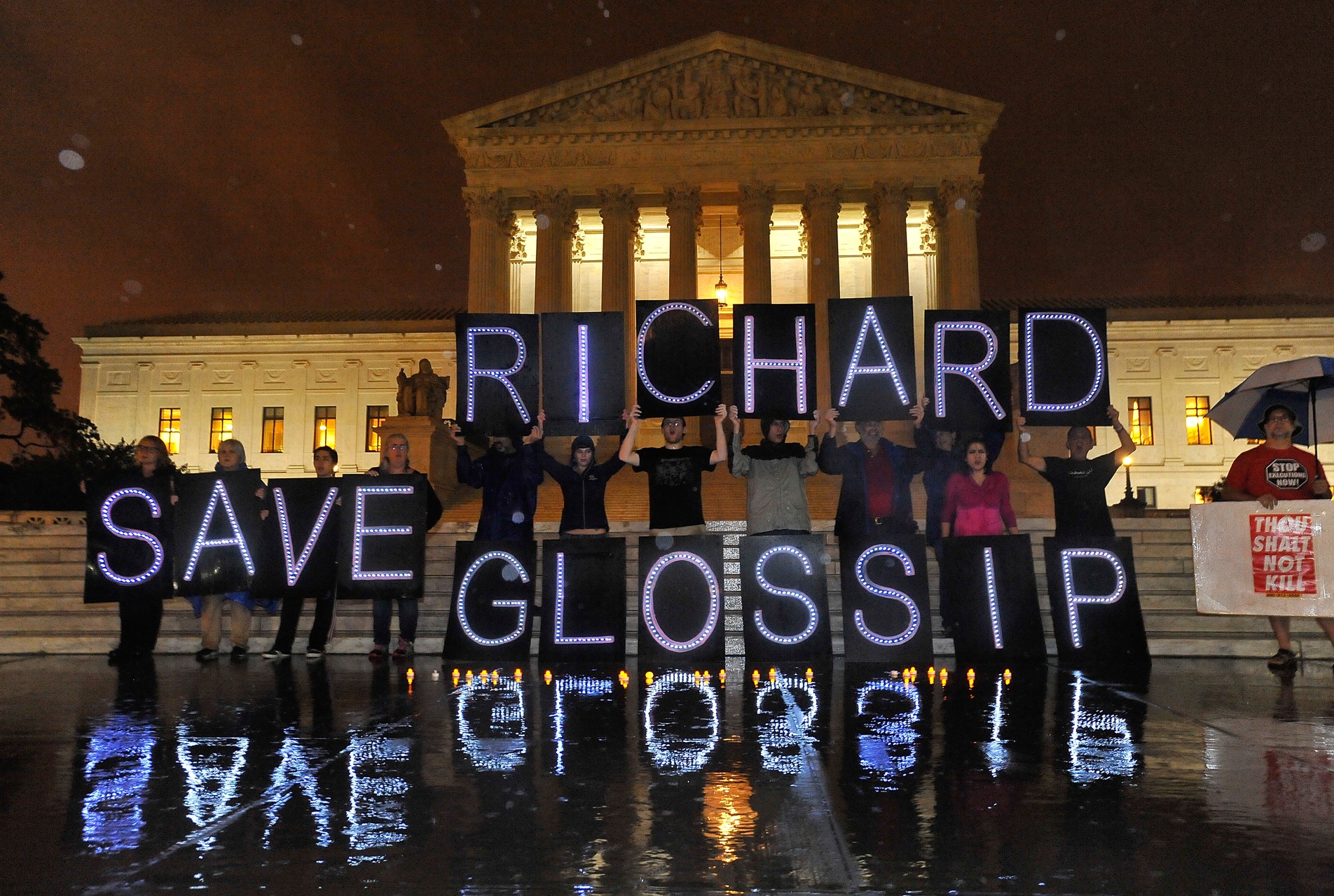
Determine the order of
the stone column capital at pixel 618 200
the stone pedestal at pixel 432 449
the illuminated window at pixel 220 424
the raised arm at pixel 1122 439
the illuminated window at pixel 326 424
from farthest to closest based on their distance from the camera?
1. the illuminated window at pixel 220 424
2. the illuminated window at pixel 326 424
3. the stone column capital at pixel 618 200
4. the stone pedestal at pixel 432 449
5. the raised arm at pixel 1122 439

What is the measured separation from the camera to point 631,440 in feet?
32.3

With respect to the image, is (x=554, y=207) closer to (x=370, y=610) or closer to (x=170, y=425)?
(x=370, y=610)

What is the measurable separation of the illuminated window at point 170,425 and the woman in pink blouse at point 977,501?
57602 mm

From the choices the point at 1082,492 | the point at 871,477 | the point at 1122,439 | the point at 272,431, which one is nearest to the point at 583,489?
the point at 871,477

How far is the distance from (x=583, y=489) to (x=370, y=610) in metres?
2.98

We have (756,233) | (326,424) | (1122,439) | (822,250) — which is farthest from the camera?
(326,424)

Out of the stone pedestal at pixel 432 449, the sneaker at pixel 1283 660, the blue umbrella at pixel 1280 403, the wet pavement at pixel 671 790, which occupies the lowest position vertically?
the sneaker at pixel 1283 660

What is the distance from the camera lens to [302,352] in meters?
59.6

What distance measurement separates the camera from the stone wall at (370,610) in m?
10.8

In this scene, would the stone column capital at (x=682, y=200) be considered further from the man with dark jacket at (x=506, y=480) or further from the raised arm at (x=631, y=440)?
the raised arm at (x=631, y=440)

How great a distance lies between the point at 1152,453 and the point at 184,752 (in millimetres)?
58327

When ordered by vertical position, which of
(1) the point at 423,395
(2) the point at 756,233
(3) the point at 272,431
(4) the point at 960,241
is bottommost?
(1) the point at 423,395

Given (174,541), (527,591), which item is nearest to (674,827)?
(527,591)

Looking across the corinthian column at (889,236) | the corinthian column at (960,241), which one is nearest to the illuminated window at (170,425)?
the corinthian column at (889,236)
